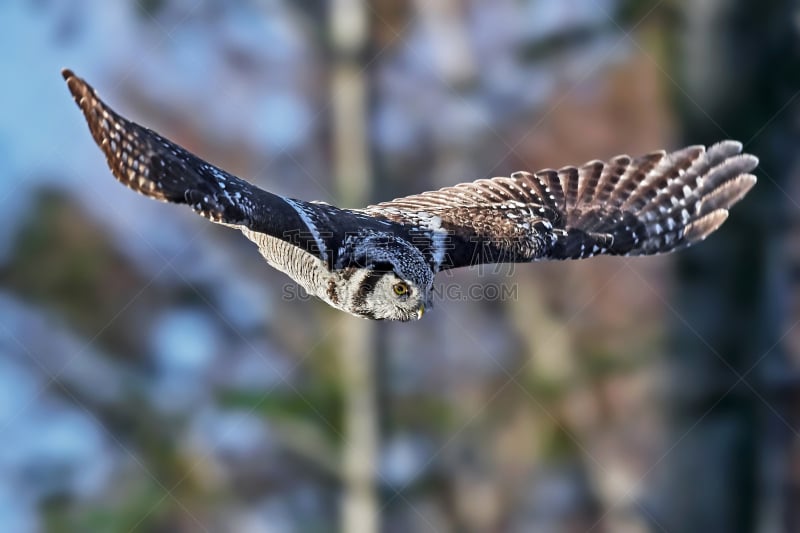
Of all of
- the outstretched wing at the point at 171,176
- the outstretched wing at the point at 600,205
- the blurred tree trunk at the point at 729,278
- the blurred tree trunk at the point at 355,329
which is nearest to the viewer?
the outstretched wing at the point at 171,176

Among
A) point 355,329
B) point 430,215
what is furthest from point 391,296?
point 355,329

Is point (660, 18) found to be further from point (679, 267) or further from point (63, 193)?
point (63, 193)

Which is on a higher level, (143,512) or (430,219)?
(430,219)

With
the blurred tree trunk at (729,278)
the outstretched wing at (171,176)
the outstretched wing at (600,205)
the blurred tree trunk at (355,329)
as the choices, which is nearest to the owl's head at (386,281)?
the outstretched wing at (171,176)

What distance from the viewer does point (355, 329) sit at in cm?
1272

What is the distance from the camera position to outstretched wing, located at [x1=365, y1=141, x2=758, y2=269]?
661 centimetres

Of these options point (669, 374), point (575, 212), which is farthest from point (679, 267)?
point (575, 212)

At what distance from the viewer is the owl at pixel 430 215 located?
14.8ft

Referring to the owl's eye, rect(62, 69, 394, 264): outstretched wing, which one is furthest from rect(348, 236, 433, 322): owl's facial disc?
rect(62, 69, 394, 264): outstretched wing

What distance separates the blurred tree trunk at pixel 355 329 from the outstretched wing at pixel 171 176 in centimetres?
706

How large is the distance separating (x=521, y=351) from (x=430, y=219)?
10.9 m

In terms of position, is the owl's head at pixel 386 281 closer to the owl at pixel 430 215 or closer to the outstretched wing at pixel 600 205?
the owl at pixel 430 215

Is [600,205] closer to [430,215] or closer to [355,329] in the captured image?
[430,215]

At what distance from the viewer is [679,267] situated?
34.3 ft
